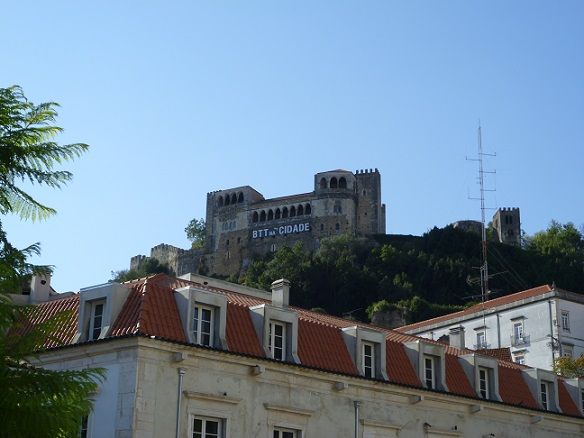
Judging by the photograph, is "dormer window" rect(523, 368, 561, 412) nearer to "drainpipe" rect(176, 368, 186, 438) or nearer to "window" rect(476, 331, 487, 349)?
"drainpipe" rect(176, 368, 186, 438)

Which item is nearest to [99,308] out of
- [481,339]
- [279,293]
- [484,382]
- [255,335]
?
[255,335]

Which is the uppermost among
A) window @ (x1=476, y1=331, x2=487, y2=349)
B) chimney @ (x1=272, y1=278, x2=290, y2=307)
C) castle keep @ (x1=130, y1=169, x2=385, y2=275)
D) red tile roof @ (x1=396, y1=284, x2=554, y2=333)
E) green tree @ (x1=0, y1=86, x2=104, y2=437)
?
castle keep @ (x1=130, y1=169, x2=385, y2=275)

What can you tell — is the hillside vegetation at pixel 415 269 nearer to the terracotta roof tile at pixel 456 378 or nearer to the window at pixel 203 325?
the terracotta roof tile at pixel 456 378

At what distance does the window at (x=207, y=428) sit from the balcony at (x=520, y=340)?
160 feet

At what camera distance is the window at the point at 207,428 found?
2608 centimetres

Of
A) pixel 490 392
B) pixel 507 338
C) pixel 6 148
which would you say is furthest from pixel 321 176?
pixel 6 148

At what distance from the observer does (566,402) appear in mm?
38938

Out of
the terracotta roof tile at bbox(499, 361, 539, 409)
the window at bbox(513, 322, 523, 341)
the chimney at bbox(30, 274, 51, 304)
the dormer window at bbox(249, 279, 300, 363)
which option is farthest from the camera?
the window at bbox(513, 322, 523, 341)

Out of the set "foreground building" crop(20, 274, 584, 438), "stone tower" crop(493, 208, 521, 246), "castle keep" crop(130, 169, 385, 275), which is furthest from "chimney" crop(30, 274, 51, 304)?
"stone tower" crop(493, 208, 521, 246)

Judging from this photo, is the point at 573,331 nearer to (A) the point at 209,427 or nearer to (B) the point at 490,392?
(B) the point at 490,392

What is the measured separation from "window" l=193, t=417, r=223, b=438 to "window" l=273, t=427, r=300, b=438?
217 centimetres

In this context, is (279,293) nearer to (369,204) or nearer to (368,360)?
(368,360)

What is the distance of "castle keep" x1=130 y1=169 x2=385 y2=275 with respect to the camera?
5969 inches

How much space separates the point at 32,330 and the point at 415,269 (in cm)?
11914
